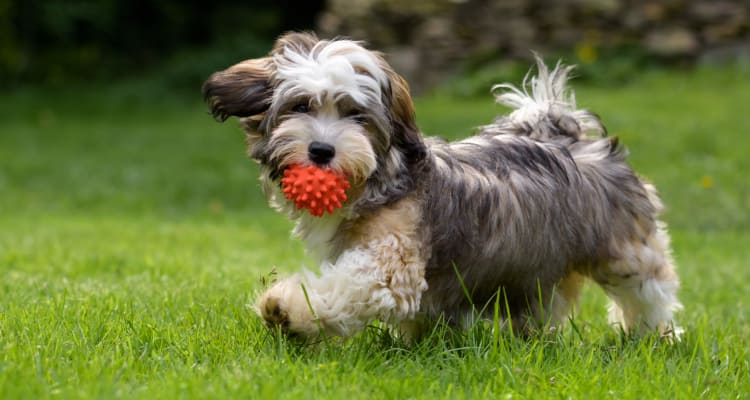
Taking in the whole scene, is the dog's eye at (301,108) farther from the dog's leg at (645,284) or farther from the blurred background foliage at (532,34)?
the blurred background foliage at (532,34)

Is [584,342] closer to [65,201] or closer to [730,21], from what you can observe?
[65,201]

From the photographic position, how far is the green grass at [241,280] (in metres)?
3.32

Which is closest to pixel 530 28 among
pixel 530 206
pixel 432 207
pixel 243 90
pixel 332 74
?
pixel 530 206

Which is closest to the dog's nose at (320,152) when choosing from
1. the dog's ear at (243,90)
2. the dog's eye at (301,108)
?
the dog's eye at (301,108)

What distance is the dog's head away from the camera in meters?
3.55

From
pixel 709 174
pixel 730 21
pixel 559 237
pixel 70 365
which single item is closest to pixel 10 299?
pixel 70 365

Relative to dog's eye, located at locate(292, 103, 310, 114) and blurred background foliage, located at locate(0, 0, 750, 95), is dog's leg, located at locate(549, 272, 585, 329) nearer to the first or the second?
dog's eye, located at locate(292, 103, 310, 114)

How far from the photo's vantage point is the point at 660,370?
3.62 meters

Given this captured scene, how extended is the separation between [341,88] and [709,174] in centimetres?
834

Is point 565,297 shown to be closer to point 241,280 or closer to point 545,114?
point 545,114

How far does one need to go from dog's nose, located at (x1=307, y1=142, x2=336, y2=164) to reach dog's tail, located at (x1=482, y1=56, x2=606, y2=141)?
4.43ft

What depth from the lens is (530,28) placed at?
618 inches

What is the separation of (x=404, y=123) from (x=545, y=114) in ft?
4.00

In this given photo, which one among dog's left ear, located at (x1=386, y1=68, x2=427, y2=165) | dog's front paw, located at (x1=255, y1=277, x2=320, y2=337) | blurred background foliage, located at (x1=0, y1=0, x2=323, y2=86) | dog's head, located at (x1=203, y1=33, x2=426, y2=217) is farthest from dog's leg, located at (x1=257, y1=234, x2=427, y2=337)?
blurred background foliage, located at (x1=0, y1=0, x2=323, y2=86)
